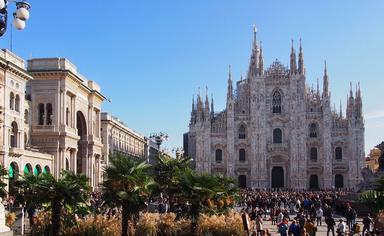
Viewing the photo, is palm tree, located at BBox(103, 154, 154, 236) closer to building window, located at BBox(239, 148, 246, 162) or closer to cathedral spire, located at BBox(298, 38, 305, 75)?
building window, located at BBox(239, 148, 246, 162)

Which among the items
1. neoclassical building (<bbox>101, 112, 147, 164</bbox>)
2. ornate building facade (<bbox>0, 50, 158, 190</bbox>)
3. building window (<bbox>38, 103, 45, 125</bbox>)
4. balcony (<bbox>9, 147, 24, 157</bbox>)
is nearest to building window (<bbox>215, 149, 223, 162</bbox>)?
neoclassical building (<bbox>101, 112, 147, 164</bbox>)

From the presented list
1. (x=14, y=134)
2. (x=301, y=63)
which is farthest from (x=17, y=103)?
(x=301, y=63)

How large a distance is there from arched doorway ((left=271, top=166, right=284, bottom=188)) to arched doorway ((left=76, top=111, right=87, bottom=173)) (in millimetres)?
33636

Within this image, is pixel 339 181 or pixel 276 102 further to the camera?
pixel 276 102

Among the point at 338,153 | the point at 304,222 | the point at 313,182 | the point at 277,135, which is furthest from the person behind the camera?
the point at 277,135

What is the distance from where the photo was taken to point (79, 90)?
54812 mm

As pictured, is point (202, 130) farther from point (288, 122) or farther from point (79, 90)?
point (79, 90)

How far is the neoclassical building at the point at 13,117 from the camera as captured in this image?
38.2m

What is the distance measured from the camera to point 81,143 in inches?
2255

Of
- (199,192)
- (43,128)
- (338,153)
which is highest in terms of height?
(43,128)

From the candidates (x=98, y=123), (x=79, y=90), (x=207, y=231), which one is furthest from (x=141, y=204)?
(x=98, y=123)

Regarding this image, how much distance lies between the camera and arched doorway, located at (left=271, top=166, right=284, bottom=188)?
268ft

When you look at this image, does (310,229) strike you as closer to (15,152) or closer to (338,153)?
(15,152)

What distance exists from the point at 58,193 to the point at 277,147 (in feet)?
212
